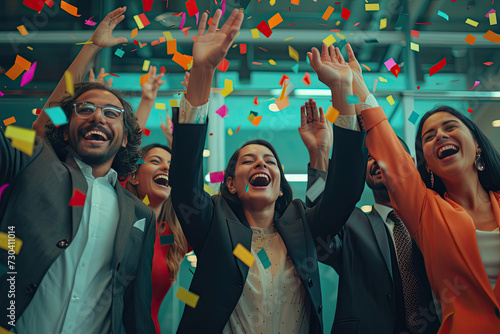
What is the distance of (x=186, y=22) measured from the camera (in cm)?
460

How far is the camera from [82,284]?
1.60 metres

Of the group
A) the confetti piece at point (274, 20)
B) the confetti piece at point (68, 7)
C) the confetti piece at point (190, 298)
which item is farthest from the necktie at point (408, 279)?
the confetti piece at point (68, 7)

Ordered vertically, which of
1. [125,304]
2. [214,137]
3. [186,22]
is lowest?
[125,304]

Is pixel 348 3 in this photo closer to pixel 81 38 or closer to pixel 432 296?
pixel 81 38

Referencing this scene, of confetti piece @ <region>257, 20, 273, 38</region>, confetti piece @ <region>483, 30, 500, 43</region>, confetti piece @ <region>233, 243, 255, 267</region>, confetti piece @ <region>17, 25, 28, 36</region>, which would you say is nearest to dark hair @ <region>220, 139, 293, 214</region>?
confetti piece @ <region>233, 243, 255, 267</region>

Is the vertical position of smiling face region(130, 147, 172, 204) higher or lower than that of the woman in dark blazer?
higher

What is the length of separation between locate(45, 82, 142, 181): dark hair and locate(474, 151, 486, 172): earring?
5.08 ft

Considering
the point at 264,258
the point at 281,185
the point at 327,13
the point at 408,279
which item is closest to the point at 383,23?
the point at 327,13

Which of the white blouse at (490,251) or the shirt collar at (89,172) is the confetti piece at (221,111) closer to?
the shirt collar at (89,172)

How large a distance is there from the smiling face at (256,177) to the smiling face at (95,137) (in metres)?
0.55

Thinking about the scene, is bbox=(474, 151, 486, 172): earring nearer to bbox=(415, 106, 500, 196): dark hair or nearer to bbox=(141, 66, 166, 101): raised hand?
bbox=(415, 106, 500, 196): dark hair

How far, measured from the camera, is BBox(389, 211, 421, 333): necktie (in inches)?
77.4

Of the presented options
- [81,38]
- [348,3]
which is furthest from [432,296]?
[81,38]

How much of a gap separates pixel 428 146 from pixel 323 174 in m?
0.49
